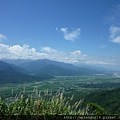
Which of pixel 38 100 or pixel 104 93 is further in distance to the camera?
pixel 104 93

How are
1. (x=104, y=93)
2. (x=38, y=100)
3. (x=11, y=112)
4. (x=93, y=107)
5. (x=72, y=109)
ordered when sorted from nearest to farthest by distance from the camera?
(x=11, y=112) → (x=38, y=100) → (x=72, y=109) → (x=93, y=107) → (x=104, y=93)

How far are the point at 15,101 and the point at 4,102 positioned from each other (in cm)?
29

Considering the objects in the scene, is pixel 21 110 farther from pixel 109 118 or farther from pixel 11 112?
pixel 109 118

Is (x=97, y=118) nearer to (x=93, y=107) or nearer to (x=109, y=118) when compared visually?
(x=109, y=118)

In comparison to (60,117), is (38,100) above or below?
above

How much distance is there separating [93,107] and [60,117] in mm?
4528

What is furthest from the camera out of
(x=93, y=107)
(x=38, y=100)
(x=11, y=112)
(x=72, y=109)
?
(x=93, y=107)

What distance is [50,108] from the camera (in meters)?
6.34

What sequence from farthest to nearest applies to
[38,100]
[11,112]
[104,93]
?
[104,93], [38,100], [11,112]

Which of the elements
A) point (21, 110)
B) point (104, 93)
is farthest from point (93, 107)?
point (104, 93)

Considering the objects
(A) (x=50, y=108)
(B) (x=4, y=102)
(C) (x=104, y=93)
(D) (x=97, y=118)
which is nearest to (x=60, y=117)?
(A) (x=50, y=108)

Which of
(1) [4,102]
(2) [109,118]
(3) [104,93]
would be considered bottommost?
(3) [104,93]

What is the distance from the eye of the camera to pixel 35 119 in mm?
5910

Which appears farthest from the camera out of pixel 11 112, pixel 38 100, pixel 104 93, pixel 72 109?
pixel 104 93
